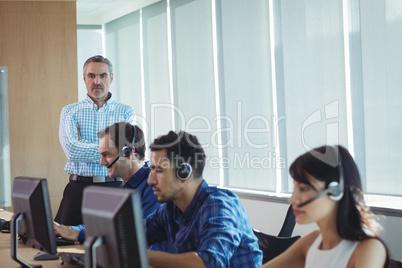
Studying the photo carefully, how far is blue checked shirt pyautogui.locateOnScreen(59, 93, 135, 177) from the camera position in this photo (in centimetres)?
381

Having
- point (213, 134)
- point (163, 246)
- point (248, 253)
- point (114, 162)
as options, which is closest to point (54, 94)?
point (213, 134)

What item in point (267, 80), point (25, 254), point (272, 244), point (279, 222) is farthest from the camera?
point (267, 80)

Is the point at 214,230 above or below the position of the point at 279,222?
above

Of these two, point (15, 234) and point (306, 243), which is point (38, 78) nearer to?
point (15, 234)

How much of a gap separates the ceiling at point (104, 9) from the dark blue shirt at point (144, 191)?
3.81m

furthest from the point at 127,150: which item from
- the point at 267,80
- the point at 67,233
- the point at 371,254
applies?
the point at 267,80

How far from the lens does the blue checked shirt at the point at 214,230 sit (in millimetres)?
2039

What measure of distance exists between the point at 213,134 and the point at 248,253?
3.30m

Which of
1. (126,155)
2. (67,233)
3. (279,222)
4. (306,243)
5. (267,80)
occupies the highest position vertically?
(267,80)

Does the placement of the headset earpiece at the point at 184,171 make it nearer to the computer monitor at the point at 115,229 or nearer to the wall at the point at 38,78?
the computer monitor at the point at 115,229

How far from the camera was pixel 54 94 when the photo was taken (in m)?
5.70

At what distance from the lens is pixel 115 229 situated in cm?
138

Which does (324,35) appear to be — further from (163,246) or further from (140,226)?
(140,226)

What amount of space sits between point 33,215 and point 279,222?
1.91m
